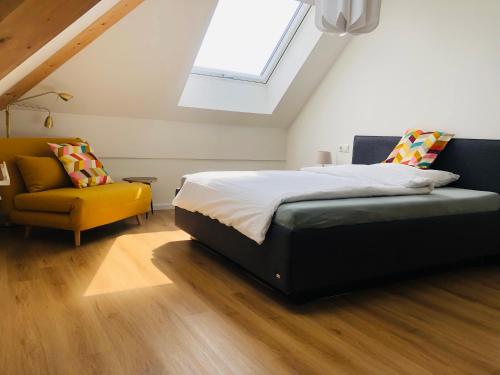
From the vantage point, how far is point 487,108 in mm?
3189

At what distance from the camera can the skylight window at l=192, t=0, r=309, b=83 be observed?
14.2 ft

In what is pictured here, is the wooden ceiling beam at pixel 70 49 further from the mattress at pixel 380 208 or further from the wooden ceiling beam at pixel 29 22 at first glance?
the mattress at pixel 380 208

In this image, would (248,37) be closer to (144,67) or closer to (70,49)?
(144,67)

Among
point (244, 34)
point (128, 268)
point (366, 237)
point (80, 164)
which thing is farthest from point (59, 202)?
point (244, 34)

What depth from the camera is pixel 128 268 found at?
268 centimetres

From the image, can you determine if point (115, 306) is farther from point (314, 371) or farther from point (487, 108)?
point (487, 108)

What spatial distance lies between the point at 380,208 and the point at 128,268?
1.65 metres

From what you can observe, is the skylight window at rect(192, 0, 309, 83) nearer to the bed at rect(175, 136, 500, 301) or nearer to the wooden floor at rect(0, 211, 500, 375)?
the bed at rect(175, 136, 500, 301)

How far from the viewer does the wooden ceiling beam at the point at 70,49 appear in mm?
2986

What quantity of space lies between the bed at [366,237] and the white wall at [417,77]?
46cm

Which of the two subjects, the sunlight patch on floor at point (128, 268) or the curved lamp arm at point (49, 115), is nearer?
the sunlight patch on floor at point (128, 268)

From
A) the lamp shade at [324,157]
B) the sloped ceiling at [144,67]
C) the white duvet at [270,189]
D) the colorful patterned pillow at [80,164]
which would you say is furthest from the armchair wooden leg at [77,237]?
the lamp shade at [324,157]

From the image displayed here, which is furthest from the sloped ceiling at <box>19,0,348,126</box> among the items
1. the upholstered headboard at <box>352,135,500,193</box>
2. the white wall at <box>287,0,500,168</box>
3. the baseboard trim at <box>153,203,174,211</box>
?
the upholstered headboard at <box>352,135,500,193</box>

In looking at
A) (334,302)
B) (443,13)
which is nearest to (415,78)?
(443,13)
